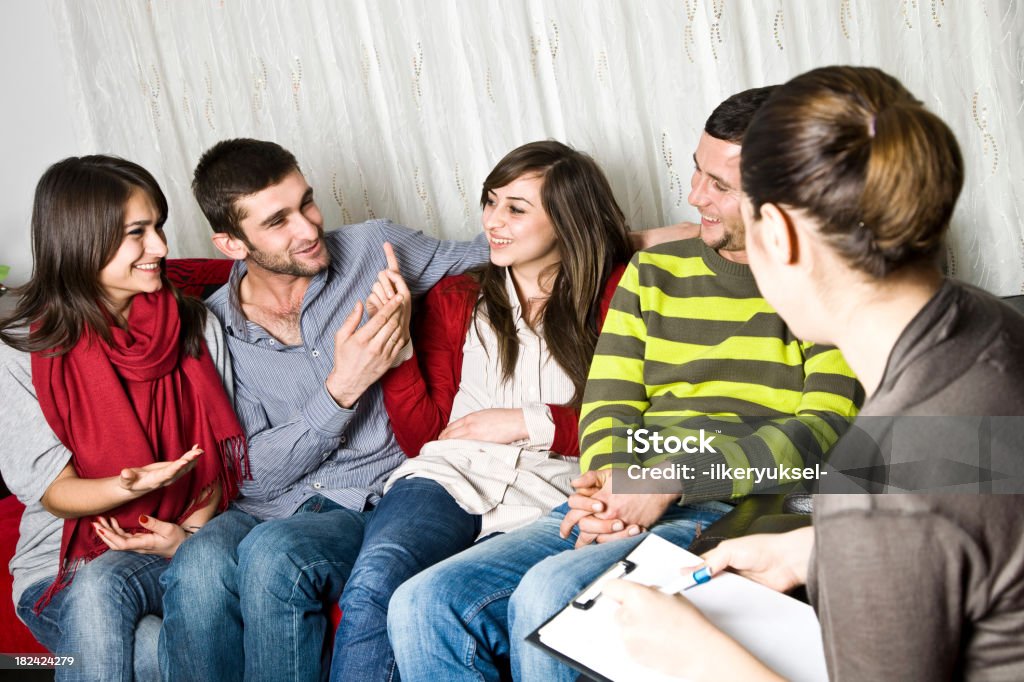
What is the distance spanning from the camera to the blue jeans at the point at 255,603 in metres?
1.72

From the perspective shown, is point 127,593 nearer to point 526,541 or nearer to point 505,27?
point 526,541

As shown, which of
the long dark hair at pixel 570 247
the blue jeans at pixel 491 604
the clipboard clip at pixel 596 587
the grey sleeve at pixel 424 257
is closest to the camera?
the clipboard clip at pixel 596 587

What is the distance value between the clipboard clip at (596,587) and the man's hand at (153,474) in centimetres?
93

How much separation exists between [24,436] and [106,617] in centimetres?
43

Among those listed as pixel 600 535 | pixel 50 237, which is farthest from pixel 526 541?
pixel 50 237

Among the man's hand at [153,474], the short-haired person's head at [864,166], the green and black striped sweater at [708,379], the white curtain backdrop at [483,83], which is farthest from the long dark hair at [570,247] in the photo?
the short-haired person's head at [864,166]

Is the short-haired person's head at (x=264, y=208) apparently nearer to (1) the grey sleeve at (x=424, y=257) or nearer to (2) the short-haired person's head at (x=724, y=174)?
(1) the grey sleeve at (x=424, y=257)

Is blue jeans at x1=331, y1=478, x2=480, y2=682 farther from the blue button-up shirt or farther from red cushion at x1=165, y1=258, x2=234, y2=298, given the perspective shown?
red cushion at x1=165, y1=258, x2=234, y2=298

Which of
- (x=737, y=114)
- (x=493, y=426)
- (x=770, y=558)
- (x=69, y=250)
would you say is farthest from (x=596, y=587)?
(x=69, y=250)

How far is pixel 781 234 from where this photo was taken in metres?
0.90

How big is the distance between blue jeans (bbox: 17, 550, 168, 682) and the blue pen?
3.76 ft

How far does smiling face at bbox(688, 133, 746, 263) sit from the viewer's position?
65.7 inches

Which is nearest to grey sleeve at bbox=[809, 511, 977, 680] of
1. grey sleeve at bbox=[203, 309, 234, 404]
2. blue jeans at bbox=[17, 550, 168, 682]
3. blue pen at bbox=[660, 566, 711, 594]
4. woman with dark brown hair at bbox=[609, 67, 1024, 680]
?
woman with dark brown hair at bbox=[609, 67, 1024, 680]

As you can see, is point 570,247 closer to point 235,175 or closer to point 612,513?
point 612,513
